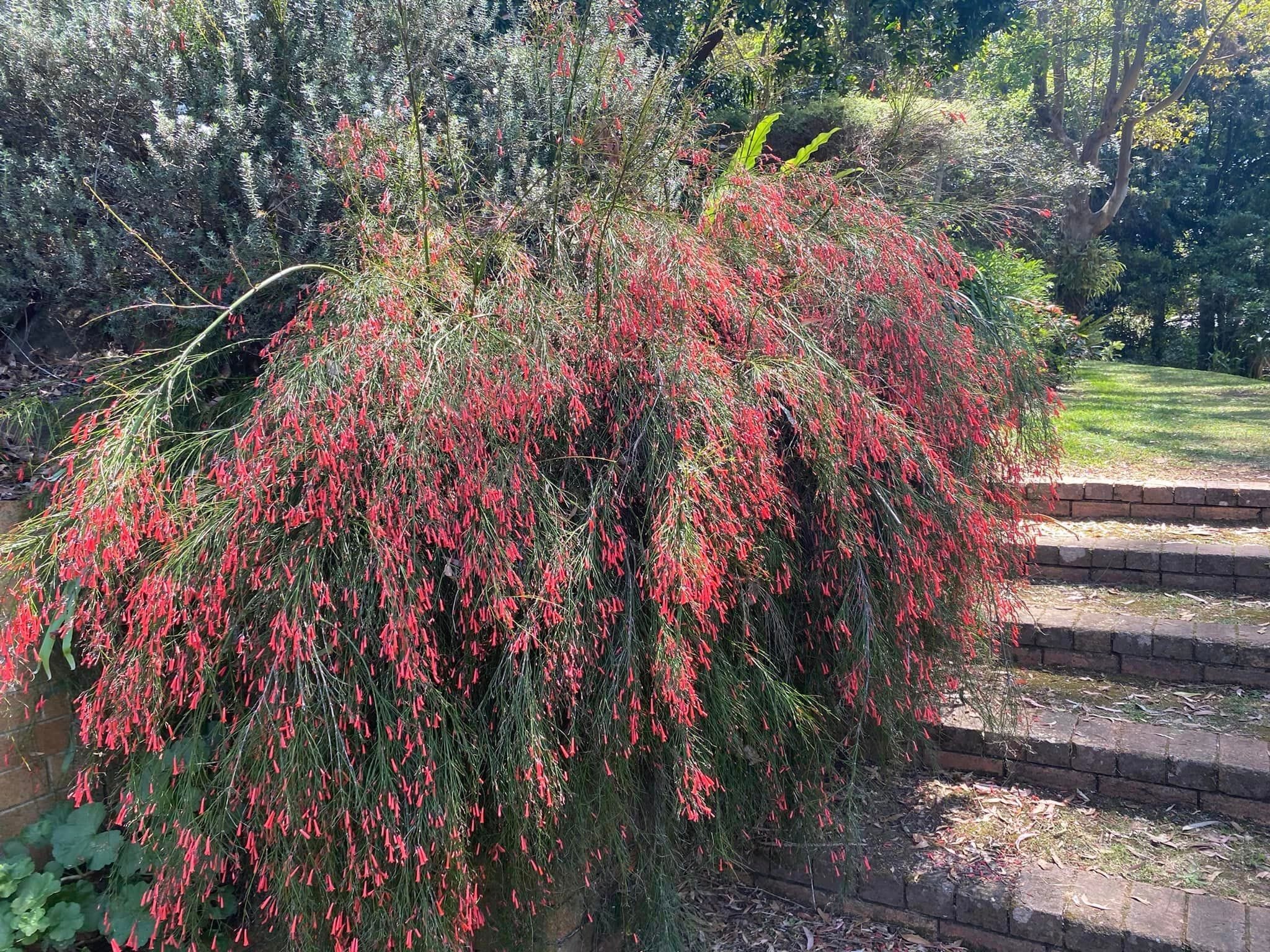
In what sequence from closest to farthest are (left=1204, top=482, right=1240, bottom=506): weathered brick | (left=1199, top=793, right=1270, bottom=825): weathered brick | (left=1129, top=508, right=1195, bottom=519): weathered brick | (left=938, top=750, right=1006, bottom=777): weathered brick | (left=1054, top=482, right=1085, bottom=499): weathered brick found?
(left=1199, top=793, right=1270, bottom=825): weathered brick
(left=938, top=750, right=1006, bottom=777): weathered brick
(left=1204, top=482, right=1240, bottom=506): weathered brick
(left=1129, top=508, right=1195, bottom=519): weathered brick
(left=1054, top=482, right=1085, bottom=499): weathered brick

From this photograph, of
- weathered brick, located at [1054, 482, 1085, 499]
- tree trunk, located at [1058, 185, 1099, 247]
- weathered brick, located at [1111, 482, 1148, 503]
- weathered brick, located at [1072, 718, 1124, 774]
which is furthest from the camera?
tree trunk, located at [1058, 185, 1099, 247]

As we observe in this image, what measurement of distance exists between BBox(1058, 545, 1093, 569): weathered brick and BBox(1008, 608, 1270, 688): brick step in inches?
18.5

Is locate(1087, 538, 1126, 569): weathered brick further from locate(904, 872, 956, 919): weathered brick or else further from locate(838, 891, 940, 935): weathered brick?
locate(838, 891, 940, 935): weathered brick

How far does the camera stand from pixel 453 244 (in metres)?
2.62

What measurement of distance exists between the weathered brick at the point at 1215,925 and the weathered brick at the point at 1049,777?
1.89 ft

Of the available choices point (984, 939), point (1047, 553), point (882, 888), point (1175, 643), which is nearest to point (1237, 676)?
point (1175, 643)

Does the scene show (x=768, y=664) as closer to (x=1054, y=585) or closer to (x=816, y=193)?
(x=816, y=193)

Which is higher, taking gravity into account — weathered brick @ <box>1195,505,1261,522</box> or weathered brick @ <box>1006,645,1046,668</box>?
weathered brick @ <box>1195,505,1261,522</box>

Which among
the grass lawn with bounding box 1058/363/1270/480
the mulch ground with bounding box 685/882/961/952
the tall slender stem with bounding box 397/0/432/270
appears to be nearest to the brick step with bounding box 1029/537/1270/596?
the grass lawn with bounding box 1058/363/1270/480

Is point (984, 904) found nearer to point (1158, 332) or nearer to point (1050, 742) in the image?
point (1050, 742)

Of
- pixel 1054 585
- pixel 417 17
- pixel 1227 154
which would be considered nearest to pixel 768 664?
pixel 1054 585

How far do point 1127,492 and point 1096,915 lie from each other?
9.41ft

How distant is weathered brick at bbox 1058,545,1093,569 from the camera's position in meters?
4.32

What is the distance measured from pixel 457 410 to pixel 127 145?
80.4 inches
